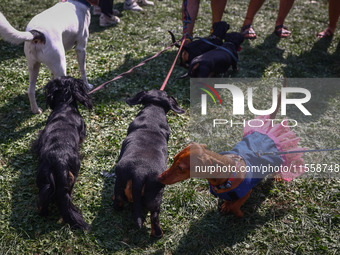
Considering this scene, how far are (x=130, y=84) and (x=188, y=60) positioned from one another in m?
1.13

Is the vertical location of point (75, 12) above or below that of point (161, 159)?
above

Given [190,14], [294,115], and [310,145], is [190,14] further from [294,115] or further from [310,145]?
[310,145]

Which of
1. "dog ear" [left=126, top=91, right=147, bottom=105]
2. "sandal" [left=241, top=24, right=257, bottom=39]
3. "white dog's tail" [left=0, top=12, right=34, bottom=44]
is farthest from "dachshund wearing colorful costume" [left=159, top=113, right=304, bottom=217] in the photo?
"sandal" [left=241, top=24, right=257, bottom=39]

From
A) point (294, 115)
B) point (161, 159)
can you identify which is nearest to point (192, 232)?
point (161, 159)

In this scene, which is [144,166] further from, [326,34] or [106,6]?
[326,34]

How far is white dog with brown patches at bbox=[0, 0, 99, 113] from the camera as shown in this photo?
354cm

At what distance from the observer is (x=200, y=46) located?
17.6 ft

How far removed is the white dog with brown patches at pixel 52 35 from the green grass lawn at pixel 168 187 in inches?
31.1

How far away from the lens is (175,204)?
3311 mm

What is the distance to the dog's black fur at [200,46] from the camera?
5328 millimetres

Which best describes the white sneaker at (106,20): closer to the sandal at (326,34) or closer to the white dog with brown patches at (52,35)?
the white dog with brown patches at (52,35)

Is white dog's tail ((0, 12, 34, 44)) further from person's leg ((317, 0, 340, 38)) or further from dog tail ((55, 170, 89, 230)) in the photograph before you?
person's leg ((317, 0, 340, 38))

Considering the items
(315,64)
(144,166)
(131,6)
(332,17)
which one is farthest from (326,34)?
(144,166)

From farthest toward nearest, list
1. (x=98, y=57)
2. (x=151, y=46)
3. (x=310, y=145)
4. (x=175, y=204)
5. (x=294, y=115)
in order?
1. (x=151, y=46)
2. (x=98, y=57)
3. (x=294, y=115)
4. (x=310, y=145)
5. (x=175, y=204)
